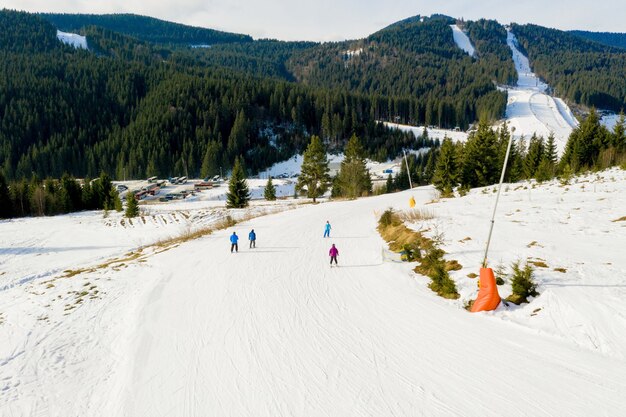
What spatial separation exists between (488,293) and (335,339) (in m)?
3.96

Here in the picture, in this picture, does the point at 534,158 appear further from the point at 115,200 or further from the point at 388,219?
the point at 115,200

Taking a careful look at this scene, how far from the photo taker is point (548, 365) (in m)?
6.05

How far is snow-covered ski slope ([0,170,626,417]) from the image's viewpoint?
5773mm

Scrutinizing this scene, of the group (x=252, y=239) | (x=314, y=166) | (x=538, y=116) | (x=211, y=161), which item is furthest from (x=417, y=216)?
(x=538, y=116)

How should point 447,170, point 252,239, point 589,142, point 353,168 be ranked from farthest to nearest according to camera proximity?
point 353,168, point 589,142, point 447,170, point 252,239

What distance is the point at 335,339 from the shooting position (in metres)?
7.97

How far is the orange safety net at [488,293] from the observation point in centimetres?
816

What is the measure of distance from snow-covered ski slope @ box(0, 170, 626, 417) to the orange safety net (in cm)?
35

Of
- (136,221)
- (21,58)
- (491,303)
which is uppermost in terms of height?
(21,58)

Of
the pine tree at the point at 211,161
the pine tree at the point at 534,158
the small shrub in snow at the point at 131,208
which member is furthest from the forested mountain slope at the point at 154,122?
the pine tree at the point at 534,158

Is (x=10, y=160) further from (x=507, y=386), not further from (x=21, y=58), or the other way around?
(x=507, y=386)

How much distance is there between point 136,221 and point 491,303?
40458mm

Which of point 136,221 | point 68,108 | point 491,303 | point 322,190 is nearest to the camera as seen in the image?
point 491,303

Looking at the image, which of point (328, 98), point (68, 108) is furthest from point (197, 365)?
point (68, 108)
